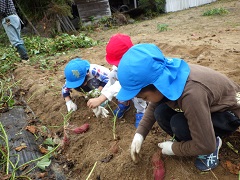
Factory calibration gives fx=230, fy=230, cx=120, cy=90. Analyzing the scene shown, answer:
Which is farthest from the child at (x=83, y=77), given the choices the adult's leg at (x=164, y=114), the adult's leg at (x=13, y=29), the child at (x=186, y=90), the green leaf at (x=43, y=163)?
the adult's leg at (x=13, y=29)

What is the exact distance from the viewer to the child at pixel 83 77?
7.89ft

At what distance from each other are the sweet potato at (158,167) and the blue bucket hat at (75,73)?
1.16 metres

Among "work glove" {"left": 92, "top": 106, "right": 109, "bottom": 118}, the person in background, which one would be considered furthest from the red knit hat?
the person in background

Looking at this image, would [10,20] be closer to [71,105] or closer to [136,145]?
[71,105]

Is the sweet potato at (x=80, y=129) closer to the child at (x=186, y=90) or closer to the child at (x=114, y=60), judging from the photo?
the child at (x=114, y=60)

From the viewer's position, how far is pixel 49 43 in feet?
20.4

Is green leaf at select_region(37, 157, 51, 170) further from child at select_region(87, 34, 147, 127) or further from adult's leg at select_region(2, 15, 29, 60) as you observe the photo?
adult's leg at select_region(2, 15, 29, 60)

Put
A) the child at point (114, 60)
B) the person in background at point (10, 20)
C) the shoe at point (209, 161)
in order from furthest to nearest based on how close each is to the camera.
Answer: the person in background at point (10, 20), the child at point (114, 60), the shoe at point (209, 161)

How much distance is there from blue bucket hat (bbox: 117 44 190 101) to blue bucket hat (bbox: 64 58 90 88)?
4.20 feet

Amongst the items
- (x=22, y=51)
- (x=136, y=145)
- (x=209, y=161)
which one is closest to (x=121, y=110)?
(x=136, y=145)

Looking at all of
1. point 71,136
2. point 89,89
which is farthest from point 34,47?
point 71,136

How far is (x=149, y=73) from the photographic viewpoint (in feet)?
3.71

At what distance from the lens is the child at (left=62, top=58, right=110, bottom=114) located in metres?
2.41

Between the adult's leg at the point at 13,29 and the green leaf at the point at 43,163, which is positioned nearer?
the green leaf at the point at 43,163
